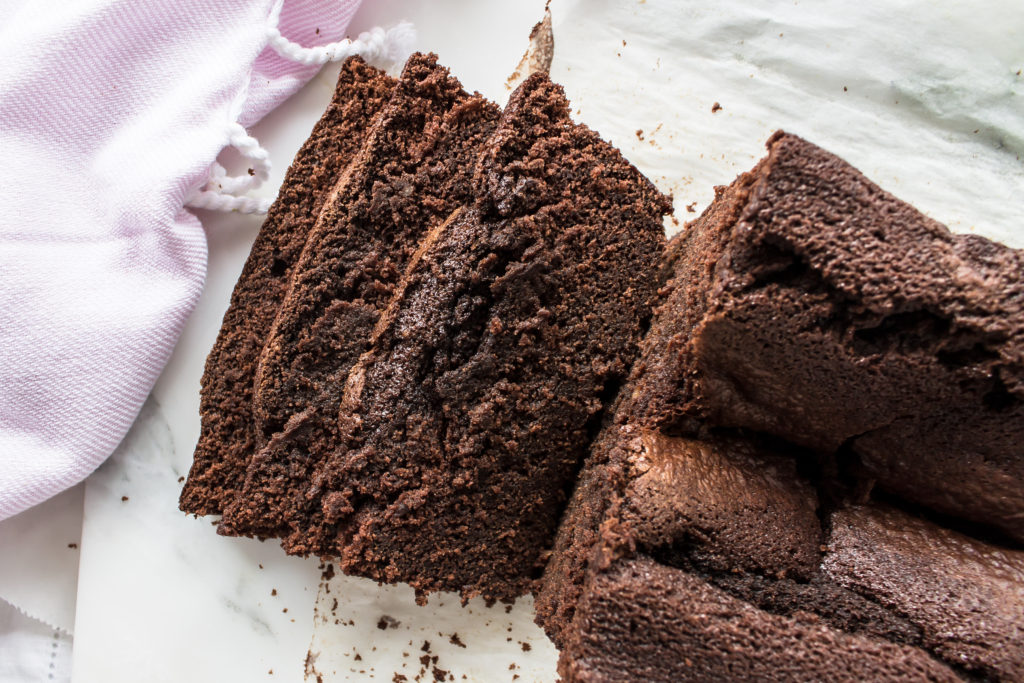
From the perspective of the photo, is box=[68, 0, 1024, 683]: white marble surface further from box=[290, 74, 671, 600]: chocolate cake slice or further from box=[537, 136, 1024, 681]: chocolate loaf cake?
box=[537, 136, 1024, 681]: chocolate loaf cake

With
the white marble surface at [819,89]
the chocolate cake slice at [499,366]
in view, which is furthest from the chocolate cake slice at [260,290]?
the white marble surface at [819,89]

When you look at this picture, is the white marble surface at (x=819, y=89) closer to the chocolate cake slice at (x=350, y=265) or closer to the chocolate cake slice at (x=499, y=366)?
the chocolate cake slice at (x=499, y=366)

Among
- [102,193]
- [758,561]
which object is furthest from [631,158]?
[102,193]

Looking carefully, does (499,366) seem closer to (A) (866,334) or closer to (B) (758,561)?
(B) (758,561)

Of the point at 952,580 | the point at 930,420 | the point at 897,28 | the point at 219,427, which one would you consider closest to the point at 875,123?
the point at 897,28

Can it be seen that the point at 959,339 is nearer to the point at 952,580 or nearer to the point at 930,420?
the point at 930,420

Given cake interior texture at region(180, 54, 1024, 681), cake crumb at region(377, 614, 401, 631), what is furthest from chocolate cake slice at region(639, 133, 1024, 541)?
cake crumb at region(377, 614, 401, 631)

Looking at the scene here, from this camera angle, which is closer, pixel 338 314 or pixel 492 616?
pixel 338 314
